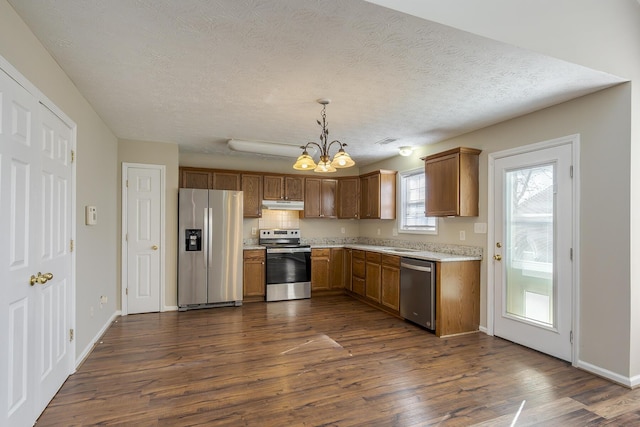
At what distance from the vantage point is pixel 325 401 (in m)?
2.39

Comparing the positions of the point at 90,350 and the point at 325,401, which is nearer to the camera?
the point at 325,401

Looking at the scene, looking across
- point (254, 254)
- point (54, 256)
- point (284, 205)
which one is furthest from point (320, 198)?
point (54, 256)

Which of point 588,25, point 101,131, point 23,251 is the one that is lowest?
point 23,251

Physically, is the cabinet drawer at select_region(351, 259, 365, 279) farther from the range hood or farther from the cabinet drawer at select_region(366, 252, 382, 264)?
the range hood

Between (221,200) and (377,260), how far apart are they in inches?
101

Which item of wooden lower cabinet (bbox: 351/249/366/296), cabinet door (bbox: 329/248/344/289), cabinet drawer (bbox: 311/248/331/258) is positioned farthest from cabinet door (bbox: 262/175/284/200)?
wooden lower cabinet (bbox: 351/249/366/296)

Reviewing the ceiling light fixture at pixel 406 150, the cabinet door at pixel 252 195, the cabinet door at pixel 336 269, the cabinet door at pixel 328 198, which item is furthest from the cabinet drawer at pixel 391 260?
the cabinet door at pixel 252 195

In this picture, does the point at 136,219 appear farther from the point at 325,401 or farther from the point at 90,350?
the point at 325,401

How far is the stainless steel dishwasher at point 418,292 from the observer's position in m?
3.89

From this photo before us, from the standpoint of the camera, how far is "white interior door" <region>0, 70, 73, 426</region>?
1765 millimetres

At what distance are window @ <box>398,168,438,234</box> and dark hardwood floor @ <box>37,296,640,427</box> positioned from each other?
163 centimetres

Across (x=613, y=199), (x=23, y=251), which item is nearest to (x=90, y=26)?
(x=23, y=251)

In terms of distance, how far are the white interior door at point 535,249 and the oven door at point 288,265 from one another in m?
2.96

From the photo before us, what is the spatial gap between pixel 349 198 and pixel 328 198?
40cm
